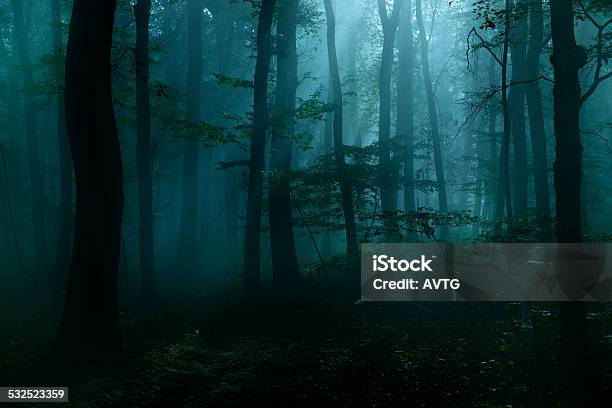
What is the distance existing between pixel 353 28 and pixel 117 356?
96.6 ft

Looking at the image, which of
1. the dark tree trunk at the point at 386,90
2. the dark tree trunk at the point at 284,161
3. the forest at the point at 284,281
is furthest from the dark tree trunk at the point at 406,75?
the dark tree trunk at the point at 284,161

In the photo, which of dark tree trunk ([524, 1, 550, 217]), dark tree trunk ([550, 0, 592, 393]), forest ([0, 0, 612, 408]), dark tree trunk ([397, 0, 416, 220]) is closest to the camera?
forest ([0, 0, 612, 408])

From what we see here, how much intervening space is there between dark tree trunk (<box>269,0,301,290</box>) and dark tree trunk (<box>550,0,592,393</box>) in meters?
8.86

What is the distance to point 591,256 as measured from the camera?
10.5 m

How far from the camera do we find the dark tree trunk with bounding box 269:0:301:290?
16.3 meters

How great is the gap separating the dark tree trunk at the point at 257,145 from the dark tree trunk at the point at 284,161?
985mm

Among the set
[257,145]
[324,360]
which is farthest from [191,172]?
[324,360]

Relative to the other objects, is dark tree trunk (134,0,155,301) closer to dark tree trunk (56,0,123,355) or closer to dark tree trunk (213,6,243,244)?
dark tree trunk (56,0,123,355)

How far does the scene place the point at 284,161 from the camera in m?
16.7

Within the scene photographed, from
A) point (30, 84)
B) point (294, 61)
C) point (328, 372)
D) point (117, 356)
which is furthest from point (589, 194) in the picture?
point (30, 84)

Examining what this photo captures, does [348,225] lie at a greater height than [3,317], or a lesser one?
greater

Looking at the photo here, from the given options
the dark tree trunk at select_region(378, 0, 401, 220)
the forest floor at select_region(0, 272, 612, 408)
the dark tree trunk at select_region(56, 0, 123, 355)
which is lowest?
the forest floor at select_region(0, 272, 612, 408)

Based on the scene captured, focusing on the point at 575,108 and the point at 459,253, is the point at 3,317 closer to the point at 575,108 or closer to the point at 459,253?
the point at 459,253

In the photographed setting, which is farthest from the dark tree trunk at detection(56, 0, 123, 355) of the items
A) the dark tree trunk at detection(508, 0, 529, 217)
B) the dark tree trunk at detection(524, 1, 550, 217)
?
the dark tree trunk at detection(508, 0, 529, 217)
